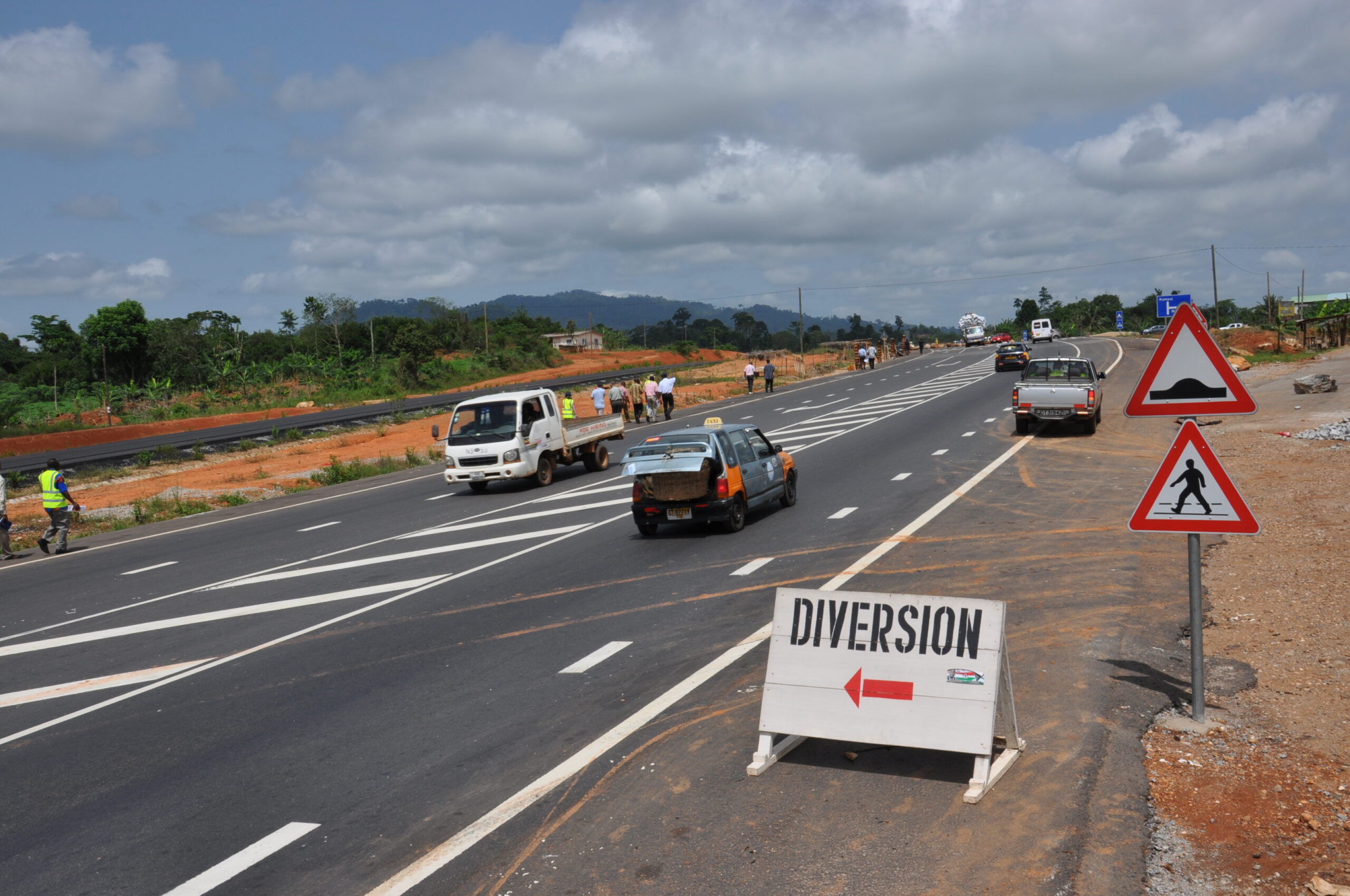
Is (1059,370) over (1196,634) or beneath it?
over

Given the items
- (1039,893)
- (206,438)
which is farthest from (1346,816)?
(206,438)

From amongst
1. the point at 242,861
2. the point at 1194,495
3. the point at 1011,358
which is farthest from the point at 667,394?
the point at 242,861

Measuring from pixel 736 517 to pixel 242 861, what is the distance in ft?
31.3

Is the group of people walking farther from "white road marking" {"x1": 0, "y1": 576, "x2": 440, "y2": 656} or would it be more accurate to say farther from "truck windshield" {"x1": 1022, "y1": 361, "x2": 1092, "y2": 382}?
"white road marking" {"x1": 0, "y1": 576, "x2": 440, "y2": 656}

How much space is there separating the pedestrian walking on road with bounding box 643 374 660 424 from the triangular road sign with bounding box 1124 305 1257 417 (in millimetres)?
33011

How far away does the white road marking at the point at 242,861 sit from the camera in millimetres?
4992

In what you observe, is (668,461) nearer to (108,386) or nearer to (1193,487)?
(1193,487)

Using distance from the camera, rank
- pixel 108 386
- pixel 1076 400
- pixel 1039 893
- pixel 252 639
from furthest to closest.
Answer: pixel 108 386 → pixel 1076 400 → pixel 252 639 → pixel 1039 893

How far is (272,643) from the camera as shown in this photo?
10031mm

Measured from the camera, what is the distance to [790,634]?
20.2 ft

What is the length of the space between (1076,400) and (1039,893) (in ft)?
68.6

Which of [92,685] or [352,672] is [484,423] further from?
[352,672]

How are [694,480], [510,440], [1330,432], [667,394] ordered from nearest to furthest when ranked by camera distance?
[694,480] < [1330,432] < [510,440] < [667,394]

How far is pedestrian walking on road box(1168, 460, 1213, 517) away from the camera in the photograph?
20.1 feet
